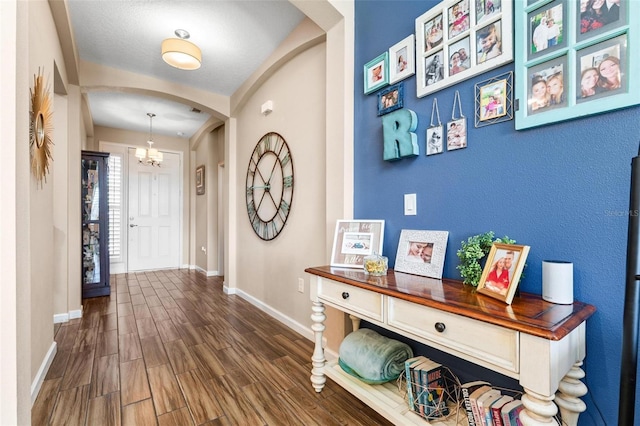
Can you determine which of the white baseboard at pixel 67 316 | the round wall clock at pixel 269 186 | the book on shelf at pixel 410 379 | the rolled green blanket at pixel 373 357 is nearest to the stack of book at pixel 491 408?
the book on shelf at pixel 410 379

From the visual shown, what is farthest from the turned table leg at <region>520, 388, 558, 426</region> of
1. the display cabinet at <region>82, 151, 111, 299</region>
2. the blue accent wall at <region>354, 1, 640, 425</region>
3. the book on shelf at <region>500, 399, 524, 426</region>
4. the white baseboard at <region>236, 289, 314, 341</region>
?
the display cabinet at <region>82, 151, 111, 299</region>

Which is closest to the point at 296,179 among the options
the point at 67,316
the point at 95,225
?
the point at 67,316

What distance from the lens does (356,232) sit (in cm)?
181

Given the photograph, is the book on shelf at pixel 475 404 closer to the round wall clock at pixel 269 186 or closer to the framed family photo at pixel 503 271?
the framed family photo at pixel 503 271

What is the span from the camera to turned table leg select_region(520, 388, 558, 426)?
827 mm

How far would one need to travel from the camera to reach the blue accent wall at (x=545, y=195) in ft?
3.31

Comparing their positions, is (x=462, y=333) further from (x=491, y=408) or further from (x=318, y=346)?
(x=318, y=346)

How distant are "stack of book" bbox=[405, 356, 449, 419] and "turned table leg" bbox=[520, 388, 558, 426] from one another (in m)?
0.47

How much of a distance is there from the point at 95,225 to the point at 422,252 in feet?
14.1

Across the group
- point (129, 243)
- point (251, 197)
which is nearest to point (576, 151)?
point (251, 197)

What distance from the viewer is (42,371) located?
189 centimetres

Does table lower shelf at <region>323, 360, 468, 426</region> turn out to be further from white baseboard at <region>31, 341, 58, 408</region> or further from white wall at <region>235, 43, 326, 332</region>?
white baseboard at <region>31, 341, 58, 408</region>
